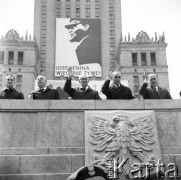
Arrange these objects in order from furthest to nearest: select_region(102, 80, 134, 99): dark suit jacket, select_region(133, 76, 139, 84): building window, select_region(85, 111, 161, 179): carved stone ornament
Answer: select_region(133, 76, 139, 84): building window
select_region(102, 80, 134, 99): dark suit jacket
select_region(85, 111, 161, 179): carved stone ornament

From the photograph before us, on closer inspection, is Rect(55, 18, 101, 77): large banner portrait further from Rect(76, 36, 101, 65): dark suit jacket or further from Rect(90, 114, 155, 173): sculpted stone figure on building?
Rect(90, 114, 155, 173): sculpted stone figure on building

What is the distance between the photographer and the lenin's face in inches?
2729

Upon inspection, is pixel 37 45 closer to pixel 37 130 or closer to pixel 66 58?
pixel 66 58

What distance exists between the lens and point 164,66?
255 ft

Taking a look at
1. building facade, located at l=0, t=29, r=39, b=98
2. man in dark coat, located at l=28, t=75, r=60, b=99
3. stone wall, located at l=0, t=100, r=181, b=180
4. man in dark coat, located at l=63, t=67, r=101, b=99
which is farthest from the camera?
building facade, located at l=0, t=29, r=39, b=98

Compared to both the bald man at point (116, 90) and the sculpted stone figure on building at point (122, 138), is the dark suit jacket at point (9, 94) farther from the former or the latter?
the sculpted stone figure on building at point (122, 138)

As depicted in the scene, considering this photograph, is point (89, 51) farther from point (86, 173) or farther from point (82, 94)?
point (86, 173)

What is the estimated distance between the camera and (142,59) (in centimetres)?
7862

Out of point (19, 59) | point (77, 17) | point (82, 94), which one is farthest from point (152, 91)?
point (77, 17)

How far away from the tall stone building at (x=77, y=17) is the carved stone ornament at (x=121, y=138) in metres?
70.3

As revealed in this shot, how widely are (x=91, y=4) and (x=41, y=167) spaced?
268 feet

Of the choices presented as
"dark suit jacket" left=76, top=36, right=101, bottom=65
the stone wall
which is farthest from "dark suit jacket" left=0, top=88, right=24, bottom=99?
"dark suit jacket" left=76, top=36, right=101, bottom=65

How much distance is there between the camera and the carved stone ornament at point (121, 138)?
852cm

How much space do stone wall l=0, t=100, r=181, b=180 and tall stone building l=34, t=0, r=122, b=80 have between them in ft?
229
